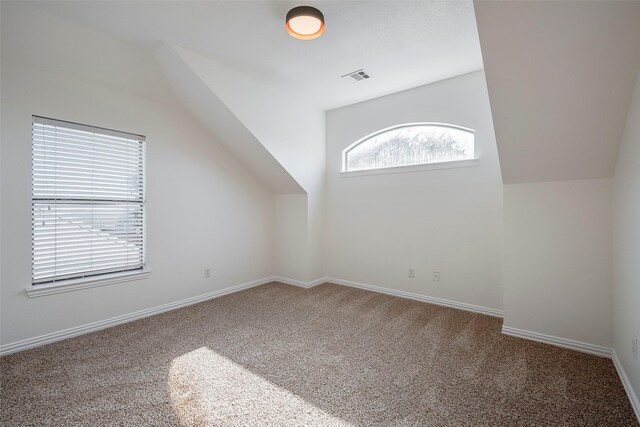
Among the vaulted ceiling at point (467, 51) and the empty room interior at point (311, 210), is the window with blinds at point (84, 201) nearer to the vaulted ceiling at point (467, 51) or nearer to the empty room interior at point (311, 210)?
the empty room interior at point (311, 210)

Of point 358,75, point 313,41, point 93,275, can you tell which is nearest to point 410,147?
point 358,75

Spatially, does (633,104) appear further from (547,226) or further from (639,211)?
(547,226)

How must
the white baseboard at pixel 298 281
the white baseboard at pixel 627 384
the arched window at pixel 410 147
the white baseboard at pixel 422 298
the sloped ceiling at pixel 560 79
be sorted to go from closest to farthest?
the sloped ceiling at pixel 560 79 → the white baseboard at pixel 627 384 → the white baseboard at pixel 422 298 → the arched window at pixel 410 147 → the white baseboard at pixel 298 281

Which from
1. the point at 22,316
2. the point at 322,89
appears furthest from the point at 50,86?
the point at 322,89

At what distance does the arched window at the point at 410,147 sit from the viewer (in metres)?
3.48

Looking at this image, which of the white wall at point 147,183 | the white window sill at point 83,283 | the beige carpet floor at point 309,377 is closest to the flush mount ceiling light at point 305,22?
the white wall at point 147,183

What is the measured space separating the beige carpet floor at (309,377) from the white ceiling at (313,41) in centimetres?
272

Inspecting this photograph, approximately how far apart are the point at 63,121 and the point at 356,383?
11.0ft

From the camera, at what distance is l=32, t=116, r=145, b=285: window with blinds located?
2564 millimetres

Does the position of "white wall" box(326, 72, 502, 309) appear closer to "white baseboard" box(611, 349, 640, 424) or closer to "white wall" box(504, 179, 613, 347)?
"white wall" box(504, 179, 613, 347)

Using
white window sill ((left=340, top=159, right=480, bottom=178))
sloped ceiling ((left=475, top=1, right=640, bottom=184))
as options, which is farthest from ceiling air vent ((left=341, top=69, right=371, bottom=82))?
sloped ceiling ((left=475, top=1, right=640, bottom=184))

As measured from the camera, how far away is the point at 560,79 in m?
1.84

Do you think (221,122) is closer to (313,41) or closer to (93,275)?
(313,41)

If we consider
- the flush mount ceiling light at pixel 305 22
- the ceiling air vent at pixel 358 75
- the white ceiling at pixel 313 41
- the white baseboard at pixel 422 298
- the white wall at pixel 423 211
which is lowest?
the white baseboard at pixel 422 298
